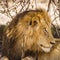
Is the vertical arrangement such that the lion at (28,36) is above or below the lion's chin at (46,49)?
above

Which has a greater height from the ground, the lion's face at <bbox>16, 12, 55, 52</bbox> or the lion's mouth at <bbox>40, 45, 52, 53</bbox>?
the lion's face at <bbox>16, 12, 55, 52</bbox>

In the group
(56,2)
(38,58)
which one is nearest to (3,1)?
(56,2)

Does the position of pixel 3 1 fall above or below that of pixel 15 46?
above

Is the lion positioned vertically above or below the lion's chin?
above

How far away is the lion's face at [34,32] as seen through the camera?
11.5ft

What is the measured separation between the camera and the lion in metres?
3.50

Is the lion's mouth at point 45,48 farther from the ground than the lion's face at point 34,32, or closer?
closer

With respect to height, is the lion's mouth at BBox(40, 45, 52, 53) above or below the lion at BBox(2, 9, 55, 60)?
below

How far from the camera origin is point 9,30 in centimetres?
359

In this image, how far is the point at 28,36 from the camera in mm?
3539

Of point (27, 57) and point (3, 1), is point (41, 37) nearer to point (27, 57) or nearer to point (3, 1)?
point (27, 57)

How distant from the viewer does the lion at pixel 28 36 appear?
3498 millimetres

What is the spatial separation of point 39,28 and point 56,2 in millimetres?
1889

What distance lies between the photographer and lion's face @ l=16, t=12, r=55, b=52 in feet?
11.5
